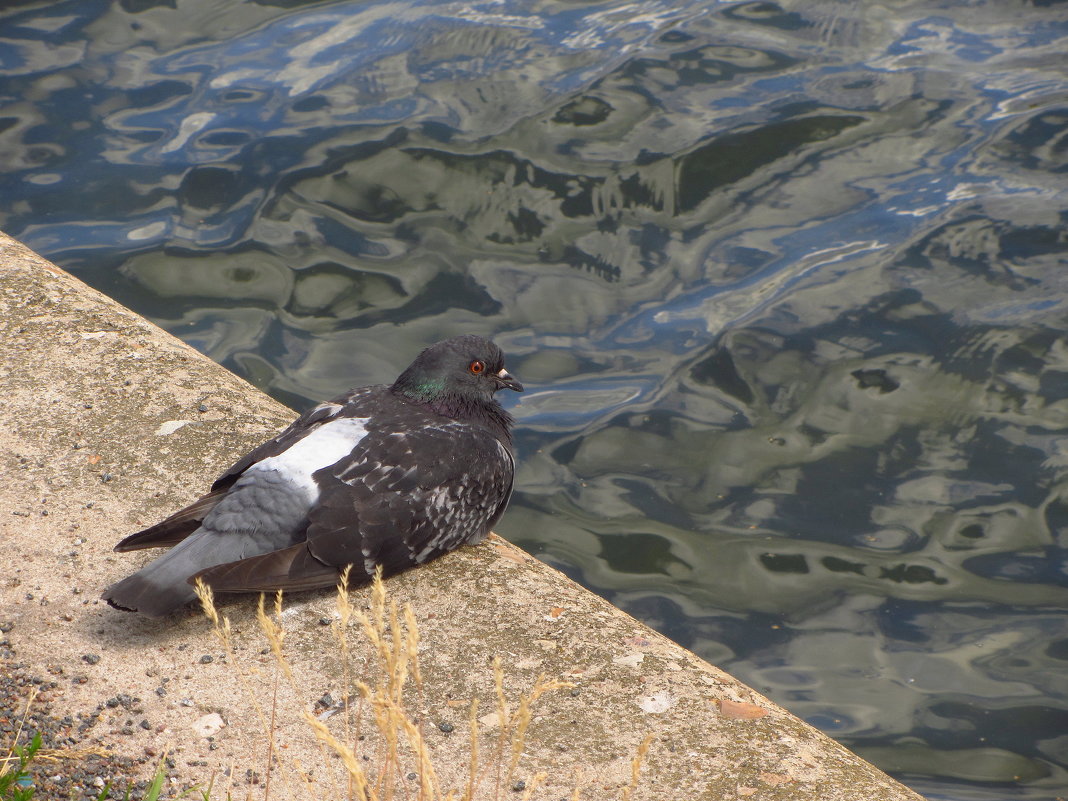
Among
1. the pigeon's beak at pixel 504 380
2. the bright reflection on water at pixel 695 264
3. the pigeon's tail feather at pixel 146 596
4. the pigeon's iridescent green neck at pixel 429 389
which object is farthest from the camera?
the bright reflection on water at pixel 695 264

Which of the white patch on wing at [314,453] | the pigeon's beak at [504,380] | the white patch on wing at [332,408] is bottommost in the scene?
the pigeon's beak at [504,380]

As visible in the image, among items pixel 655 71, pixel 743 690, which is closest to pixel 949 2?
pixel 655 71

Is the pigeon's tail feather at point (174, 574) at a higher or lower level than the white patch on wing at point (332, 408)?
lower

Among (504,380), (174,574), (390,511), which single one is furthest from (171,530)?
(504,380)

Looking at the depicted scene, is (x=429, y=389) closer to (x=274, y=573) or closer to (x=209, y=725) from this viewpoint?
(x=274, y=573)

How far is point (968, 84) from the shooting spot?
8992mm

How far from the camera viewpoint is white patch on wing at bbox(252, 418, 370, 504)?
3.83 metres

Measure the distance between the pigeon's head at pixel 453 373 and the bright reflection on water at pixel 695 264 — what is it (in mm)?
1692

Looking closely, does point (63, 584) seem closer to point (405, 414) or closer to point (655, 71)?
point (405, 414)

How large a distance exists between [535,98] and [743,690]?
6.47 meters

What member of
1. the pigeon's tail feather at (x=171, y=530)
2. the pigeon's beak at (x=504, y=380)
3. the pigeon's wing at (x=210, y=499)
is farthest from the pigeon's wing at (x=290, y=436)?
the pigeon's beak at (x=504, y=380)

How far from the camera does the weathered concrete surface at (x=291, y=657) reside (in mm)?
3166

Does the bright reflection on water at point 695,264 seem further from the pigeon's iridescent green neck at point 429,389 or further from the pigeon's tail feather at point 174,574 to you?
the pigeon's tail feather at point 174,574

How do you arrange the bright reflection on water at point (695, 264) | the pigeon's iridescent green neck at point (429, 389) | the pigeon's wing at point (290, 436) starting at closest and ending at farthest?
the pigeon's wing at point (290, 436)
the pigeon's iridescent green neck at point (429, 389)
the bright reflection on water at point (695, 264)
